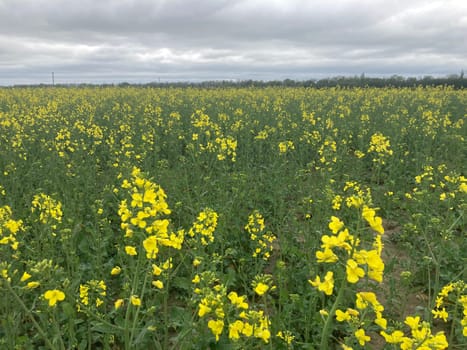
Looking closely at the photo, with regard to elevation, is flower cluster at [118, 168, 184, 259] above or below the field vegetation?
above

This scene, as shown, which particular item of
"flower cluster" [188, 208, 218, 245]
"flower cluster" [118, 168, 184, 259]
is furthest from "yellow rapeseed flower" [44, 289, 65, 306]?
"flower cluster" [188, 208, 218, 245]

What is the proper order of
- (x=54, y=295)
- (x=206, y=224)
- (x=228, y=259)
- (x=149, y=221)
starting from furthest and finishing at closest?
(x=228, y=259)
(x=206, y=224)
(x=149, y=221)
(x=54, y=295)

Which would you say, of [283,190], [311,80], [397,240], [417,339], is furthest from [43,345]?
[311,80]

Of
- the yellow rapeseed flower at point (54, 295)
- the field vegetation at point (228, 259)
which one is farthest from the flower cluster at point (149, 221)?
the yellow rapeseed flower at point (54, 295)

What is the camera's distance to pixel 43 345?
3.16 metres

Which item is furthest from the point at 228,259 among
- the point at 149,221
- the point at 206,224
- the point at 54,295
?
the point at 54,295

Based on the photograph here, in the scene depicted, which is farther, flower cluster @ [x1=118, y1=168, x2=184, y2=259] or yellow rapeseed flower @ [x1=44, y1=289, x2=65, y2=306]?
flower cluster @ [x1=118, y1=168, x2=184, y2=259]

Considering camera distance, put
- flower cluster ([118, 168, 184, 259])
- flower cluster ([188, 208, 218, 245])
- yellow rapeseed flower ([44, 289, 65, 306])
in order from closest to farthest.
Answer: yellow rapeseed flower ([44, 289, 65, 306]), flower cluster ([118, 168, 184, 259]), flower cluster ([188, 208, 218, 245])

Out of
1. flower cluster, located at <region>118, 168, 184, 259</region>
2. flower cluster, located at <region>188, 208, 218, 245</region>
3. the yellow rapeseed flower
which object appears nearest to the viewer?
the yellow rapeseed flower

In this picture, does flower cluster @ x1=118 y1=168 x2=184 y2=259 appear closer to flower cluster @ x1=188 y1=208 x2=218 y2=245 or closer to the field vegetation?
the field vegetation

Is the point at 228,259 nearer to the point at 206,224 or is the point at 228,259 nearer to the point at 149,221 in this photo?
the point at 206,224

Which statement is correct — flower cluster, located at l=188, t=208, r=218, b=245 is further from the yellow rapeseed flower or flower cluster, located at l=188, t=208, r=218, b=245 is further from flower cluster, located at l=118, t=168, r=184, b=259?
the yellow rapeseed flower

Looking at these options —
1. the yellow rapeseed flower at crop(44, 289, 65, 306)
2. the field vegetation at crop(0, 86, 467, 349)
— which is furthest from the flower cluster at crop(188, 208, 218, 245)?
the yellow rapeseed flower at crop(44, 289, 65, 306)

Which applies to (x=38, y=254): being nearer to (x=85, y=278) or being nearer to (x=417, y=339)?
(x=85, y=278)
